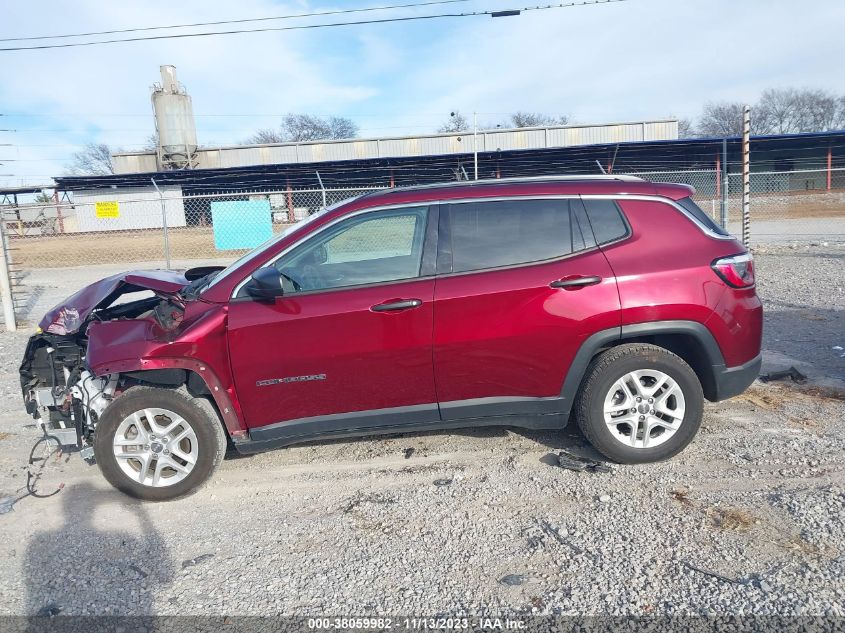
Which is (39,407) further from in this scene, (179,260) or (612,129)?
(612,129)

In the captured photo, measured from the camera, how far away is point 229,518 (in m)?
3.50

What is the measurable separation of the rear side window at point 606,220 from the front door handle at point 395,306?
1277mm

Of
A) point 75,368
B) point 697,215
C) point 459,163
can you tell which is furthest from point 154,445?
point 459,163

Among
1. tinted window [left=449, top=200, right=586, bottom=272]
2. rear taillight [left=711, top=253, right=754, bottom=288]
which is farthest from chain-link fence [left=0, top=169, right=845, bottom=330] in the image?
tinted window [left=449, top=200, right=586, bottom=272]

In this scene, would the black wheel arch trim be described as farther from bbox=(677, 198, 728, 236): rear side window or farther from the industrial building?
the industrial building

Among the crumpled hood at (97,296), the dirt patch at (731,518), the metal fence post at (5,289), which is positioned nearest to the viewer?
the dirt patch at (731,518)

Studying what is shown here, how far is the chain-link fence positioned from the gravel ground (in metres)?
5.03

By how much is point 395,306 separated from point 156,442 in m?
1.71

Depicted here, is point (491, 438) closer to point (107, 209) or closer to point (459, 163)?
point (107, 209)

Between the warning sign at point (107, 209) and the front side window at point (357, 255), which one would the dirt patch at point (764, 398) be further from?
the warning sign at point (107, 209)

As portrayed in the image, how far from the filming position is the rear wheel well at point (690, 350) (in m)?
3.81

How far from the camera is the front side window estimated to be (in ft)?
12.4

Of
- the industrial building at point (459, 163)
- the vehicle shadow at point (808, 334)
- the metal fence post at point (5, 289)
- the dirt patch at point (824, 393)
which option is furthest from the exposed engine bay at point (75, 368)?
the industrial building at point (459, 163)

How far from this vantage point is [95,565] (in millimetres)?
3080
